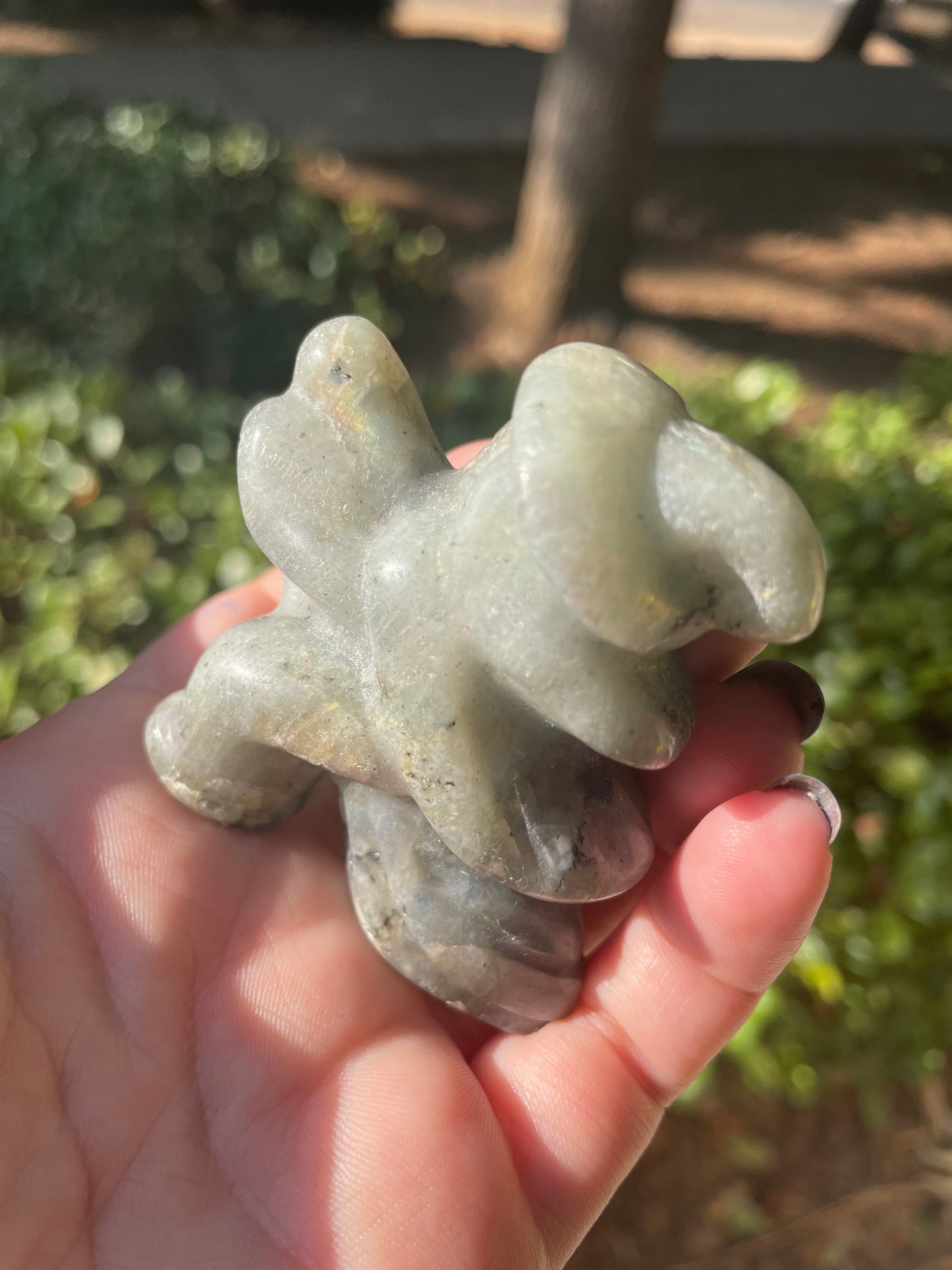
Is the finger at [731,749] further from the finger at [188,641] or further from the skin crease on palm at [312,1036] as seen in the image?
the finger at [188,641]

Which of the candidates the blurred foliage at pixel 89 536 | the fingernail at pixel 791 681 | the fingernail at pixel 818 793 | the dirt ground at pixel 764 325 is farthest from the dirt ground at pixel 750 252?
the fingernail at pixel 818 793

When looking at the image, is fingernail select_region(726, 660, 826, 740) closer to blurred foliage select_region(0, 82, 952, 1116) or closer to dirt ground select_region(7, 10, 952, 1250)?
blurred foliage select_region(0, 82, 952, 1116)

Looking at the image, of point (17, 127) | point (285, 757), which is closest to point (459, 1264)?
point (285, 757)

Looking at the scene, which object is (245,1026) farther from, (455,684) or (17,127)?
(17,127)

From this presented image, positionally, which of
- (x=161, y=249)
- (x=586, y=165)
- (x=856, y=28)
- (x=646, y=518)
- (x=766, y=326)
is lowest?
(x=766, y=326)

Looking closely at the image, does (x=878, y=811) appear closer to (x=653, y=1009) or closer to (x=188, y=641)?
(x=653, y=1009)

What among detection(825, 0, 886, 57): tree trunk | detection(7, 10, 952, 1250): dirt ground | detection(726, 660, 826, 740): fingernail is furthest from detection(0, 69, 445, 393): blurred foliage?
detection(825, 0, 886, 57): tree trunk

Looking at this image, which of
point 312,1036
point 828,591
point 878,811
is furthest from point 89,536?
point 878,811
